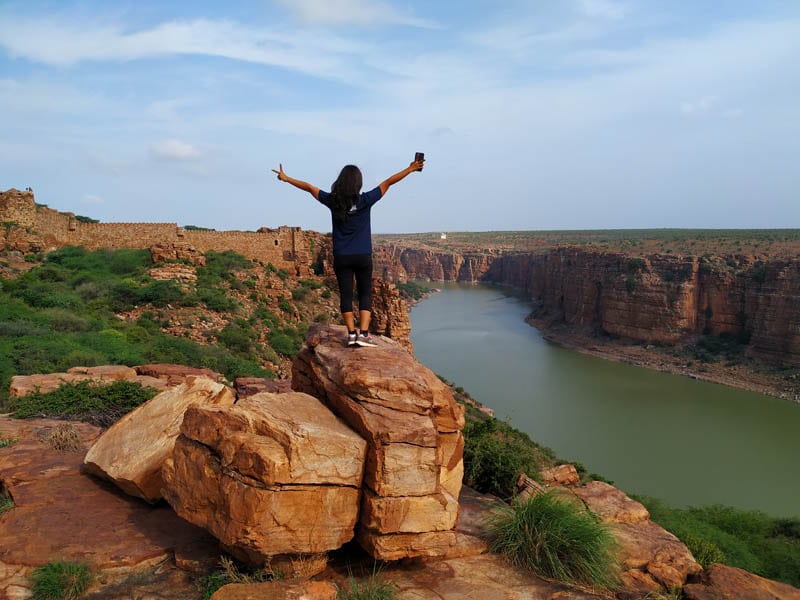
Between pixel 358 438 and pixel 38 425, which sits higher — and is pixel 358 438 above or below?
above

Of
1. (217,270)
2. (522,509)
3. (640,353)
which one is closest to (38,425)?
(522,509)

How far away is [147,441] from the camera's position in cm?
496

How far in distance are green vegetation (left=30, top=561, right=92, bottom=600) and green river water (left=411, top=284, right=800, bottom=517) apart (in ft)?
59.6

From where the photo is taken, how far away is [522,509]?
14.9 ft

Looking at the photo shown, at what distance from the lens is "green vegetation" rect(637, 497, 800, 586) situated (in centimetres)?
991

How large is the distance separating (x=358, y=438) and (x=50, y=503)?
114 inches

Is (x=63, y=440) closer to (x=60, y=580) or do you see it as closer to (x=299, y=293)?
(x=60, y=580)

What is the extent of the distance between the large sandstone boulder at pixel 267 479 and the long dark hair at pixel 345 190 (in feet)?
6.07

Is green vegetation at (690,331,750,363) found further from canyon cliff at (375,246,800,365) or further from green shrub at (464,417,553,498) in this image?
green shrub at (464,417,553,498)

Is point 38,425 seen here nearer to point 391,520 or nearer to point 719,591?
point 391,520

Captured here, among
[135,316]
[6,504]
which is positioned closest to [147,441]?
[6,504]

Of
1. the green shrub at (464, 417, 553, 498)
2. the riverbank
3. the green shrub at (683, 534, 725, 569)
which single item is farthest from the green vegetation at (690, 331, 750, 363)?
the green shrub at (464, 417, 553, 498)

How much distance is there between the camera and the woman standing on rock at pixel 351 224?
471 cm

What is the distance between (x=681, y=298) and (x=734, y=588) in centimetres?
3834
